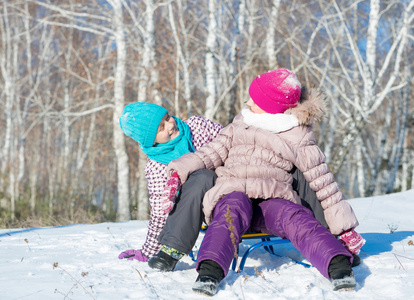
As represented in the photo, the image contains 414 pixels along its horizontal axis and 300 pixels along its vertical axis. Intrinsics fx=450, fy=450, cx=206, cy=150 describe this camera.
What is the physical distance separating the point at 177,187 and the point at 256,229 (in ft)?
1.72

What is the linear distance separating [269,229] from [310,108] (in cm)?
80

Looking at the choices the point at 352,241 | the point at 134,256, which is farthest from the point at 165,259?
the point at 352,241

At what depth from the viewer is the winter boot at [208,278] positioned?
2025mm

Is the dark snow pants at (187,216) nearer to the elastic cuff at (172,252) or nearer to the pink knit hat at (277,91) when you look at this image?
the elastic cuff at (172,252)

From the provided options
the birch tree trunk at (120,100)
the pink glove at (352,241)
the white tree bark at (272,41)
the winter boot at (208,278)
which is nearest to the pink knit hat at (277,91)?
the pink glove at (352,241)

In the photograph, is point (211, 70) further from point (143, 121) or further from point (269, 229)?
point (269, 229)

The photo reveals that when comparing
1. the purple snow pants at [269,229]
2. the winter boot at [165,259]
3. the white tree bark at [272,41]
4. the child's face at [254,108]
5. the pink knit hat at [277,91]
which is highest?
the white tree bark at [272,41]

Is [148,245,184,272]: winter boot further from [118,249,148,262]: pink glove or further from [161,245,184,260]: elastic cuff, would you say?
[118,249,148,262]: pink glove

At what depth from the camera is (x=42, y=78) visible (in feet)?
54.4

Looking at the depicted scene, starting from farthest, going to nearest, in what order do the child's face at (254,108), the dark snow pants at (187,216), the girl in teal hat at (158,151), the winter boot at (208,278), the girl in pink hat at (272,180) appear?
1. the child's face at (254,108)
2. the girl in teal hat at (158,151)
3. the dark snow pants at (187,216)
4. the girl in pink hat at (272,180)
5. the winter boot at (208,278)

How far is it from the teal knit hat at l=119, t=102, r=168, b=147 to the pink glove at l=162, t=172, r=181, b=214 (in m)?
0.40

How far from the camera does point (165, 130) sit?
2918mm

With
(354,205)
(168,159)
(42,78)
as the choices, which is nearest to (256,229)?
(168,159)

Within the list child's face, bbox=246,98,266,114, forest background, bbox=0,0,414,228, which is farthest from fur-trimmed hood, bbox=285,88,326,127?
forest background, bbox=0,0,414,228
